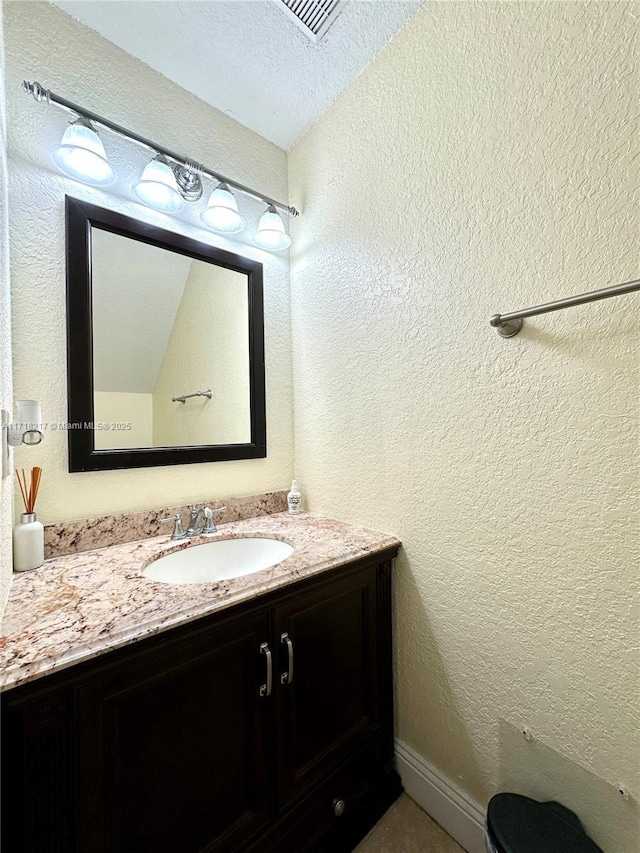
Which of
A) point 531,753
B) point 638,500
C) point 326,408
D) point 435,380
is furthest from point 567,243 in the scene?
point 531,753

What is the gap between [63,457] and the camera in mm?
1091

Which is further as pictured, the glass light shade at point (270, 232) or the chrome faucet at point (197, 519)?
the glass light shade at point (270, 232)

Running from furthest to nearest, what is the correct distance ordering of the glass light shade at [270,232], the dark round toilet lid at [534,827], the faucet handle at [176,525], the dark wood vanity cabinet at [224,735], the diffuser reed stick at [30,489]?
the glass light shade at [270,232] → the faucet handle at [176,525] → the diffuser reed stick at [30,489] → the dark round toilet lid at [534,827] → the dark wood vanity cabinet at [224,735]

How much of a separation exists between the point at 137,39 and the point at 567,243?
5.02 feet

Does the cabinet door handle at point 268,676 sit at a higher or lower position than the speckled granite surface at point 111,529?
lower

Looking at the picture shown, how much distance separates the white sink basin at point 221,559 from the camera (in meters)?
1.11

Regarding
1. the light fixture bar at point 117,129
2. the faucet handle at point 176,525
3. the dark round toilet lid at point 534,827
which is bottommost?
the dark round toilet lid at point 534,827

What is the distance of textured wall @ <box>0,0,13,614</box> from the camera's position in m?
0.78

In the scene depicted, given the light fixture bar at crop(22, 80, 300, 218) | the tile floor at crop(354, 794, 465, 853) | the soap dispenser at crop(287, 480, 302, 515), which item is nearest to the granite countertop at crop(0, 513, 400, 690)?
the soap dispenser at crop(287, 480, 302, 515)

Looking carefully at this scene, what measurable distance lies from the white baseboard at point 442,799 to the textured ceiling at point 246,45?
7.82 feet

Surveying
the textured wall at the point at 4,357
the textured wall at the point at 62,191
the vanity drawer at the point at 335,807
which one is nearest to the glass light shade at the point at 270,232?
the textured wall at the point at 62,191

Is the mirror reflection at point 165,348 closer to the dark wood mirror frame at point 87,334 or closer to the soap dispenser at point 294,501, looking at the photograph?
the dark wood mirror frame at point 87,334

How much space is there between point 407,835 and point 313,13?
100 inches

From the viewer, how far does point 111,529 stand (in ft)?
3.76
